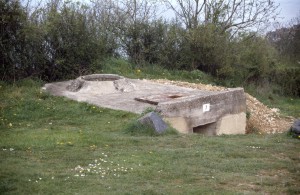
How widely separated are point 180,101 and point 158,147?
2706mm

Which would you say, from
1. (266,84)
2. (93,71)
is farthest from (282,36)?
(93,71)

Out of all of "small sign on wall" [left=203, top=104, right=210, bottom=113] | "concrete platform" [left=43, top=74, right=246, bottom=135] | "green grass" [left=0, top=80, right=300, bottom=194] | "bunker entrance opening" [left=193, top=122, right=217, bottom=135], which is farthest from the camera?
"bunker entrance opening" [left=193, top=122, right=217, bottom=135]

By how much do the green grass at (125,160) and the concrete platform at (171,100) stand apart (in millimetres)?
880

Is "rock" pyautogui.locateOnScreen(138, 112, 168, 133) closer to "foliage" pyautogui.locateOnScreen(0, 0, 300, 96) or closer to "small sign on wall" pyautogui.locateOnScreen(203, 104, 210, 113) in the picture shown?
"small sign on wall" pyautogui.locateOnScreen(203, 104, 210, 113)

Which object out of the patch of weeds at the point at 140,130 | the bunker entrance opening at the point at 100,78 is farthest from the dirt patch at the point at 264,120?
the patch of weeds at the point at 140,130

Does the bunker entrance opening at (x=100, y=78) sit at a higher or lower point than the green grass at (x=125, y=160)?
higher

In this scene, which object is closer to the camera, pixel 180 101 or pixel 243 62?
pixel 180 101

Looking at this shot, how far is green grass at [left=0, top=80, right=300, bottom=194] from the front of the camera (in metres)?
5.13

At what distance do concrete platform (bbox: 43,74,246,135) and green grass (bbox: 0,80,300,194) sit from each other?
2.89ft

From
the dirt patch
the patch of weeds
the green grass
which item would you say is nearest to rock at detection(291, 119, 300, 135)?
the green grass

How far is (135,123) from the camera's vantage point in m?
8.33

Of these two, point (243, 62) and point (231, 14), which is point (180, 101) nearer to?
point (243, 62)

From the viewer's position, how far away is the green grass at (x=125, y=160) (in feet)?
16.8

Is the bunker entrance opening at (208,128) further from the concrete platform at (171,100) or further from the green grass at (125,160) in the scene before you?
the green grass at (125,160)
